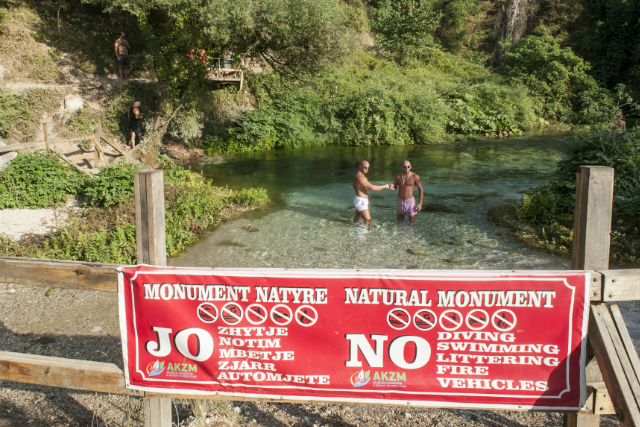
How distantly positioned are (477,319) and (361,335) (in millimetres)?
730

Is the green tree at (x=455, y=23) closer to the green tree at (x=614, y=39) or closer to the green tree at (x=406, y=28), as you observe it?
the green tree at (x=406, y=28)

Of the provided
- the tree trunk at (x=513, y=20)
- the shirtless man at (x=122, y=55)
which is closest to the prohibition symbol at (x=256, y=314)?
the shirtless man at (x=122, y=55)

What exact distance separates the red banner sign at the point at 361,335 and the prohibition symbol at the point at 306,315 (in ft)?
0.03

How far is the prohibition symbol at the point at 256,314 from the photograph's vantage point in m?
3.10

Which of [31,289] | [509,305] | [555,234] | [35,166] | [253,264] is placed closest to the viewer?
[509,305]

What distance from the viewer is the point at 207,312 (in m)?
3.15

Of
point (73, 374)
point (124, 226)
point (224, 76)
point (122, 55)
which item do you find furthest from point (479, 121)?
point (73, 374)

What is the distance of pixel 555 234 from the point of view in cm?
1012

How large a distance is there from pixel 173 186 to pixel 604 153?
33.8ft

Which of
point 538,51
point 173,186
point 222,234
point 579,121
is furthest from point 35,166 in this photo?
point 538,51

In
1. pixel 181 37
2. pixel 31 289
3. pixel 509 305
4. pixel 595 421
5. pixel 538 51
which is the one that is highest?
pixel 538 51

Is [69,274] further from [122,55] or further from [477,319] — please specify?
[122,55]

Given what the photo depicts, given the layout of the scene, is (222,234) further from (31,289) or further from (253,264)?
(31,289)

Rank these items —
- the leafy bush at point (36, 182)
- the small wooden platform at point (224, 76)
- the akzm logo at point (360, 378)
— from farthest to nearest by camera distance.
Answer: the small wooden platform at point (224, 76)
the leafy bush at point (36, 182)
the akzm logo at point (360, 378)
